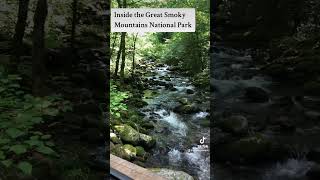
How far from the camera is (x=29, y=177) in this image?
4.00 metres

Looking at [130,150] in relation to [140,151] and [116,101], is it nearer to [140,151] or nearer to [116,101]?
[140,151]

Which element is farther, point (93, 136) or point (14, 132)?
point (93, 136)

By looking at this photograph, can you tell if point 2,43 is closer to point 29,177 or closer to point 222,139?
point 29,177

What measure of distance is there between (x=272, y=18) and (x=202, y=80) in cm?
96

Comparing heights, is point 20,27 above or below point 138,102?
above

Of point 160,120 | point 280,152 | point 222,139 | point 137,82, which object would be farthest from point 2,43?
point 280,152

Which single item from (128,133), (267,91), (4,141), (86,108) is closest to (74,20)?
(86,108)

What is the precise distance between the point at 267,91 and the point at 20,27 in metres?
2.57

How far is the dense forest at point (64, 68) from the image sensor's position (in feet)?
13.8

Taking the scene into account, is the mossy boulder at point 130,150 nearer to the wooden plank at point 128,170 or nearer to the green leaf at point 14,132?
the wooden plank at point 128,170

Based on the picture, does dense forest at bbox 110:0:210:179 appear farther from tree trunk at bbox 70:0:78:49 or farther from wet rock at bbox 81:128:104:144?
tree trunk at bbox 70:0:78:49

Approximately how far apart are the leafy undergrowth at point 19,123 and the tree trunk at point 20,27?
0.32 meters

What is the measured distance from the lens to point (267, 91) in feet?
14.4

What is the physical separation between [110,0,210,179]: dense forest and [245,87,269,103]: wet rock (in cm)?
46
